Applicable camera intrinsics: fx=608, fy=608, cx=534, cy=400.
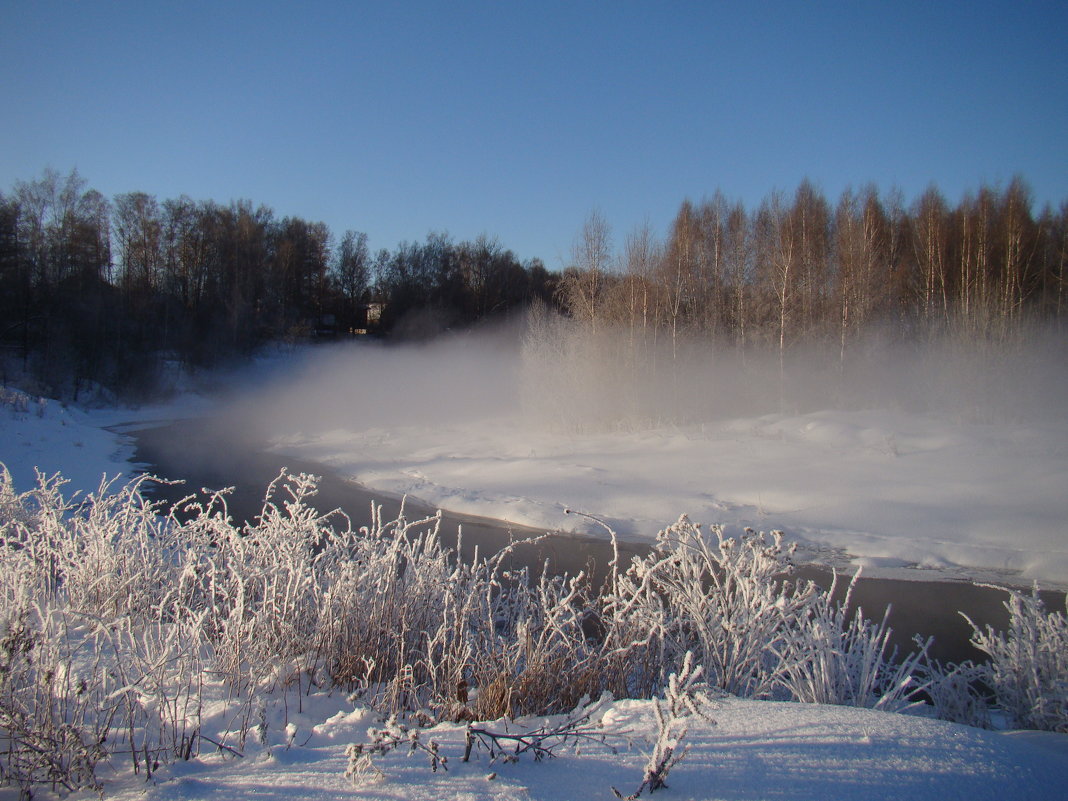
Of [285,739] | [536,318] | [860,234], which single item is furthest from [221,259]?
[285,739]

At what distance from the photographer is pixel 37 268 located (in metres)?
33.1

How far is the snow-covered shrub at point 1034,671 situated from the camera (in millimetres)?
3395

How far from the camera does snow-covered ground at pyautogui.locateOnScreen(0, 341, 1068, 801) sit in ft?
6.68

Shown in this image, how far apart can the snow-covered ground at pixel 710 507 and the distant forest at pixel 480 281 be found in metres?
4.78

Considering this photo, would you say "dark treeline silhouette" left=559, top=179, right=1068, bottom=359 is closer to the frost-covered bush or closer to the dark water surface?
the dark water surface

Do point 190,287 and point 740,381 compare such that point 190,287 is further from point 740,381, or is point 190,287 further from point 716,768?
point 716,768

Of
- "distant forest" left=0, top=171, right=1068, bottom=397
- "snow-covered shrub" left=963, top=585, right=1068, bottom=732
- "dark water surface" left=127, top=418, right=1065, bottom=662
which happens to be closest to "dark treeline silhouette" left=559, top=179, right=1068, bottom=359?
"distant forest" left=0, top=171, right=1068, bottom=397

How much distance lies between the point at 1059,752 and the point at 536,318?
75.4 ft

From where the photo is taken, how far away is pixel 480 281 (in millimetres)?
48406

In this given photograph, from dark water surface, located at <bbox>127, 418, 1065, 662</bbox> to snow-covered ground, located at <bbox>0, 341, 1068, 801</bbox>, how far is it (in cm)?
74

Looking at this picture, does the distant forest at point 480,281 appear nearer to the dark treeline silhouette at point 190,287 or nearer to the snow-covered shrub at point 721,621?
the dark treeline silhouette at point 190,287

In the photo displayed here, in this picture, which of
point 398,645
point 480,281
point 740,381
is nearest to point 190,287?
point 480,281

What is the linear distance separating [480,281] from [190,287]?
67.3 ft

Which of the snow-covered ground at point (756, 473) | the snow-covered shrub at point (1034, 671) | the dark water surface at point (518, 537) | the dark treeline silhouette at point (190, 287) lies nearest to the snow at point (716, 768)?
the snow-covered shrub at point (1034, 671)
